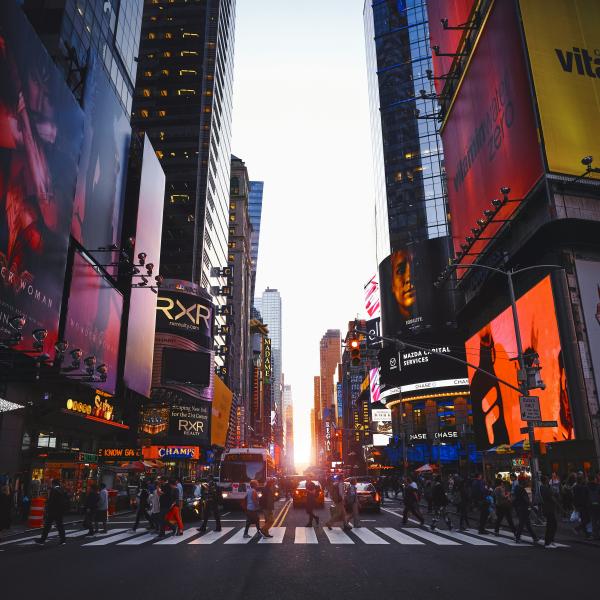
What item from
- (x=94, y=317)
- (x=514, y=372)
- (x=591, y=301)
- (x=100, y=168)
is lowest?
(x=514, y=372)

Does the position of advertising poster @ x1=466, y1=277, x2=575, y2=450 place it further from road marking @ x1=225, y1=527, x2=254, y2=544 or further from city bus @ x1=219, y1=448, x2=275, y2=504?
road marking @ x1=225, y1=527, x2=254, y2=544

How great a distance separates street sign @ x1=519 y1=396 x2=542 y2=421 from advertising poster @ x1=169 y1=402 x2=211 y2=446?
5142cm

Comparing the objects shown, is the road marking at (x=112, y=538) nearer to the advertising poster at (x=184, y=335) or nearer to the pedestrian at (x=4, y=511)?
the pedestrian at (x=4, y=511)

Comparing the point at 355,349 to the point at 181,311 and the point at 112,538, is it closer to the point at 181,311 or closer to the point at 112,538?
the point at 112,538

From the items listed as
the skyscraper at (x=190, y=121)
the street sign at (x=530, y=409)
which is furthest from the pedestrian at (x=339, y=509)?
the skyscraper at (x=190, y=121)

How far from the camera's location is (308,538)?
15523 millimetres

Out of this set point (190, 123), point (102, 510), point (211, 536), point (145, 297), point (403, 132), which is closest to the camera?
point (211, 536)

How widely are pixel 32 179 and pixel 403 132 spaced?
89.6 meters

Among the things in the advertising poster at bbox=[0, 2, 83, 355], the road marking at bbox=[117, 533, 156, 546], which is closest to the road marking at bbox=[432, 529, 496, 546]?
the road marking at bbox=[117, 533, 156, 546]

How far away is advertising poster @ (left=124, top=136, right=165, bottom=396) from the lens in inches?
1577

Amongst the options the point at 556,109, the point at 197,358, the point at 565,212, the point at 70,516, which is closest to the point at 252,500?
the point at 70,516

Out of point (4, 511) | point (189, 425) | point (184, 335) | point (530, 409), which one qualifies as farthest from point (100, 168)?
point (189, 425)

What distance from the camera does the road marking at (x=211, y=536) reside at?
14.9m

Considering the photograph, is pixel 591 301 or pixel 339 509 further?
pixel 591 301
